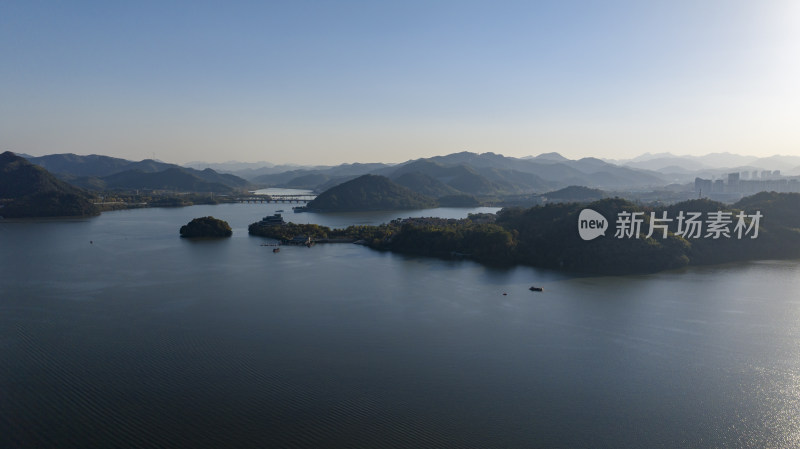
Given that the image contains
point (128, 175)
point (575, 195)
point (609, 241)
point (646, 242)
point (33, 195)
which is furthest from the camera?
point (128, 175)

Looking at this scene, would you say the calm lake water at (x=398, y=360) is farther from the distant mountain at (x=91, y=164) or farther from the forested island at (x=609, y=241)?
the distant mountain at (x=91, y=164)

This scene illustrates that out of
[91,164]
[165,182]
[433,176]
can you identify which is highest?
[91,164]

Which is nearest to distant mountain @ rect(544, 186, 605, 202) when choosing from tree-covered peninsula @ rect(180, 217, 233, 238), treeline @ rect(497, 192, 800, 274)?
treeline @ rect(497, 192, 800, 274)

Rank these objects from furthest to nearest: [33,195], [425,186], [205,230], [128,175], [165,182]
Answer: [128,175] → [165,182] → [425,186] → [33,195] → [205,230]

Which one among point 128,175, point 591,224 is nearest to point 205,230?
point 591,224

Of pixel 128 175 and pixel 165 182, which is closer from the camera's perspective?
pixel 165 182

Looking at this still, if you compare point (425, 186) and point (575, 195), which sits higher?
point (425, 186)

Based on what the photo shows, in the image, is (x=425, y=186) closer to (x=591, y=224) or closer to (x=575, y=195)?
(x=575, y=195)

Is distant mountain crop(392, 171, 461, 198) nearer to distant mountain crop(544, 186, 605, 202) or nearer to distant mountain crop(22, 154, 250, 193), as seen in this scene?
distant mountain crop(544, 186, 605, 202)
